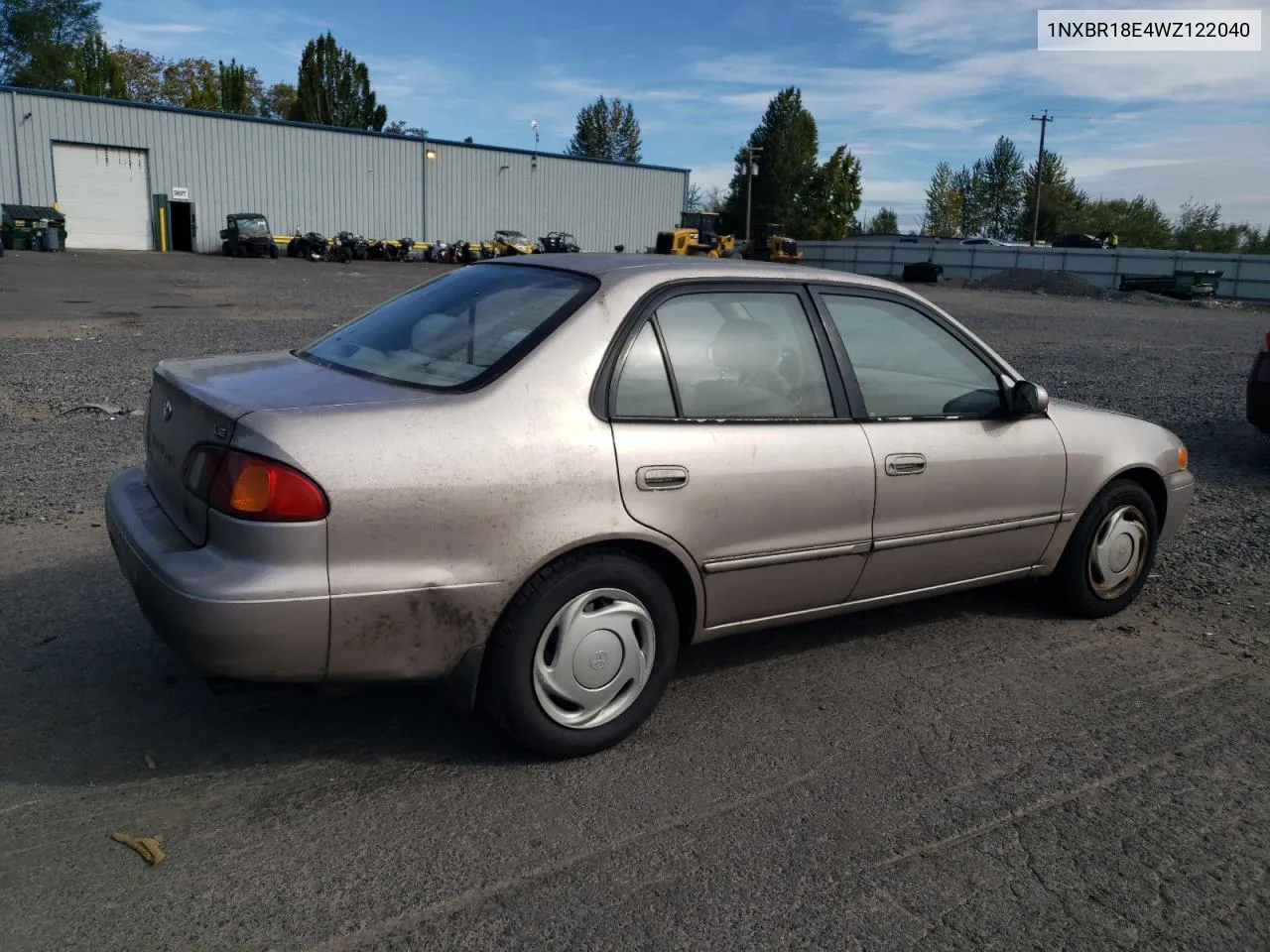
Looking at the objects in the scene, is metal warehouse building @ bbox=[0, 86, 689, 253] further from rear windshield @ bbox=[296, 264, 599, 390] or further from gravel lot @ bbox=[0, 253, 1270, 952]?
rear windshield @ bbox=[296, 264, 599, 390]

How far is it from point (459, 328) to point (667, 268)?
742 mm

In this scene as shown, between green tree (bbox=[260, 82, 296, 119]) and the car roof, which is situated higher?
green tree (bbox=[260, 82, 296, 119])

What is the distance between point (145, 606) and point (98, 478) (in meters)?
3.69

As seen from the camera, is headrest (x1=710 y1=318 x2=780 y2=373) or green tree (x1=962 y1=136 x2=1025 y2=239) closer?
headrest (x1=710 y1=318 x2=780 y2=373)

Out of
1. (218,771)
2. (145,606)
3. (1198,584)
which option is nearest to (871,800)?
(218,771)

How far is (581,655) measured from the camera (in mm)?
3271

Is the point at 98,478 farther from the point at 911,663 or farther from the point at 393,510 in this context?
the point at 911,663

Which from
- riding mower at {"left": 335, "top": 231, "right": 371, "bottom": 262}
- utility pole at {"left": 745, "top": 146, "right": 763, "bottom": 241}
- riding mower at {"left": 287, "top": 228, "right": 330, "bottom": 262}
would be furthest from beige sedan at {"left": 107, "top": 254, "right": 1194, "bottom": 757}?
utility pole at {"left": 745, "top": 146, "right": 763, "bottom": 241}

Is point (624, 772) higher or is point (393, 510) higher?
point (393, 510)

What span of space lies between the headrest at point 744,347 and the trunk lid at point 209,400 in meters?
1.07

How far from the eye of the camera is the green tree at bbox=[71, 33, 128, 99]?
232ft

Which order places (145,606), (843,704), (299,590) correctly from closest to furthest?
(299,590), (145,606), (843,704)

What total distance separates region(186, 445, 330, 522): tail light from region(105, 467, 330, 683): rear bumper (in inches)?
3.4

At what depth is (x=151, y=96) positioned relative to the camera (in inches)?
3169
